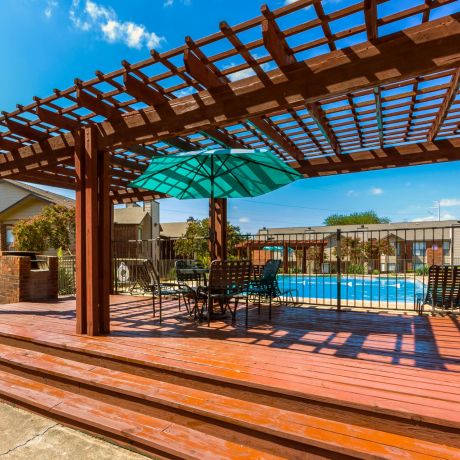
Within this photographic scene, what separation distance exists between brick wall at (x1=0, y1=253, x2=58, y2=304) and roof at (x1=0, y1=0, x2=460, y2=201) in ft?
6.27

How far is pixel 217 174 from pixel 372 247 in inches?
461

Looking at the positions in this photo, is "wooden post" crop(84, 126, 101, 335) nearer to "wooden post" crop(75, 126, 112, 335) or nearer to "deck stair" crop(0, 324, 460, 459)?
"wooden post" crop(75, 126, 112, 335)

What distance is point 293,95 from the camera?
292 centimetres

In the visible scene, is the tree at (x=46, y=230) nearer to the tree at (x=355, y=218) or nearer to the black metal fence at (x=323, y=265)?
the black metal fence at (x=323, y=265)

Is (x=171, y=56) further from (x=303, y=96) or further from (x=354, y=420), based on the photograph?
(x=354, y=420)

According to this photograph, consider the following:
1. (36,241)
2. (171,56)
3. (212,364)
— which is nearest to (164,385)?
(212,364)

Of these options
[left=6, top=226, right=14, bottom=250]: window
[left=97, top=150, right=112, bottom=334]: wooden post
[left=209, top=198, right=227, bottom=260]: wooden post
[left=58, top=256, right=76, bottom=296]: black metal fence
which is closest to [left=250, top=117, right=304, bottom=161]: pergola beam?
[left=209, top=198, right=227, bottom=260]: wooden post

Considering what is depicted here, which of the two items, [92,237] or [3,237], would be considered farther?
[3,237]

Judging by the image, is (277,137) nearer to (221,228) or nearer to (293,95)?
(221,228)

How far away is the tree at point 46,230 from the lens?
14359 mm

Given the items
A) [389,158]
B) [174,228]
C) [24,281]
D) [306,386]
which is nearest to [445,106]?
[389,158]

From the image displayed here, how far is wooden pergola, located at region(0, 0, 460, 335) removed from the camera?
2572 millimetres

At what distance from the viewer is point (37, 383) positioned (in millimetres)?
3471

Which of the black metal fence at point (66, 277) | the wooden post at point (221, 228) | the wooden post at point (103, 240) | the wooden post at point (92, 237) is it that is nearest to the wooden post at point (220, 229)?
the wooden post at point (221, 228)
